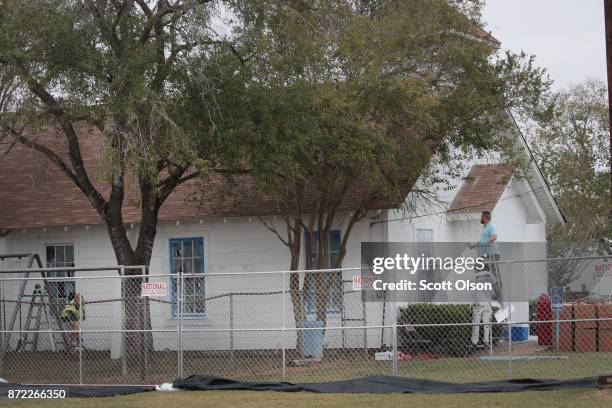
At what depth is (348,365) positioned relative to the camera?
16531 mm

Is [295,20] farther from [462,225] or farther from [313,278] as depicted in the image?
[462,225]

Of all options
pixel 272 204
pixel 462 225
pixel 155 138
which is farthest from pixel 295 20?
pixel 462 225

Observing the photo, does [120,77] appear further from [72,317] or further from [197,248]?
[197,248]

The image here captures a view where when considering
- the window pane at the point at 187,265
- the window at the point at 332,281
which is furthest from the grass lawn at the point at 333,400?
the window pane at the point at 187,265

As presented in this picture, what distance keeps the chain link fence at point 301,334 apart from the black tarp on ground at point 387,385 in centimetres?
54

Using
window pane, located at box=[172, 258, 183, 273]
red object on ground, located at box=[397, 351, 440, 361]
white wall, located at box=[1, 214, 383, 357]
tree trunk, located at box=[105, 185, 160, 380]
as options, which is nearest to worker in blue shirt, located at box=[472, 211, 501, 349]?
red object on ground, located at box=[397, 351, 440, 361]

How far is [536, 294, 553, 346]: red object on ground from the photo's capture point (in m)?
18.9

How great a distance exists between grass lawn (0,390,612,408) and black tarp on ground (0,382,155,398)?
0.99 feet

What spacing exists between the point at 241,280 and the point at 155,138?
6.91 m

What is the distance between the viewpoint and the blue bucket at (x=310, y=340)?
682 inches

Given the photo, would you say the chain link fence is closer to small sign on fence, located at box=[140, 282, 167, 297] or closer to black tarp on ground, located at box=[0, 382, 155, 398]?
small sign on fence, located at box=[140, 282, 167, 297]

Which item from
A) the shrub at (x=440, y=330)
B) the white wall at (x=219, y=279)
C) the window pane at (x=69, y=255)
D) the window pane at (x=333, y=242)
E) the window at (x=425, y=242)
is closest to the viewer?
the shrub at (x=440, y=330)

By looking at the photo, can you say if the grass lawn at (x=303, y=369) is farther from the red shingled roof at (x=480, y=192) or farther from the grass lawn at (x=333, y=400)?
the red shingled roof at (x=480, y=192)

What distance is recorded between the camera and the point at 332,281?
18.5 metres
